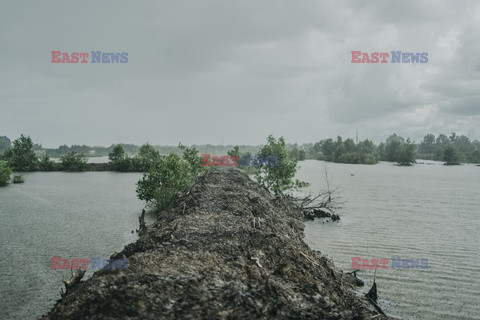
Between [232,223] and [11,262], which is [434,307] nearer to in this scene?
[232,223]

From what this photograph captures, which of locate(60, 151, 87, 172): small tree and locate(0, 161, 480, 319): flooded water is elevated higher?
locate(60, 151, 87, 172): small tree

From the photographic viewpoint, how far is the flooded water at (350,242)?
576 inches

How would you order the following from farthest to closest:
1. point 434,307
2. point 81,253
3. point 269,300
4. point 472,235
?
point 472,235
point 81,253
point 434,307
point 269,300

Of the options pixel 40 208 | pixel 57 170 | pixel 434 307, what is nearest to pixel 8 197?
pixel 40 208

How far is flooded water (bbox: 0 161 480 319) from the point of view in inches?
576

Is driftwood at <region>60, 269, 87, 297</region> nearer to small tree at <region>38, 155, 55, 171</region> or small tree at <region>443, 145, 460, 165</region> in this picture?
small tree at <region>38, 155, 55, 171</region>

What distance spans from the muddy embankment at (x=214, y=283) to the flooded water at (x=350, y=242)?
365cm

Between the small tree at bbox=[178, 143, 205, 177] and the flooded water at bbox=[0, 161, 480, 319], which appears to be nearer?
the flooded water at bbox=[0, 161, 480, 319]

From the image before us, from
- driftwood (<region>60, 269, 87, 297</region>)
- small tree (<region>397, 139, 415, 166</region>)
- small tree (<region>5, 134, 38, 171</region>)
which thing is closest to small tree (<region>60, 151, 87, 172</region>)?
small tree (<region>5, 134, 38, 171</region>)

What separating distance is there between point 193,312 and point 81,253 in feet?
54.8

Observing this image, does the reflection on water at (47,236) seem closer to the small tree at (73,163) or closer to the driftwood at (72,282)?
the driftwood at (72,282)

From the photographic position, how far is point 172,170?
3562 cm

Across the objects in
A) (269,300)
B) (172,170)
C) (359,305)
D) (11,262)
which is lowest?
(11,262)

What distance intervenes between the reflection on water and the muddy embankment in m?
4.98
